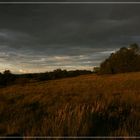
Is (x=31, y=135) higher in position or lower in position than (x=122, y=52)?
lower

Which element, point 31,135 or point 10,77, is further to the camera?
point 10,77

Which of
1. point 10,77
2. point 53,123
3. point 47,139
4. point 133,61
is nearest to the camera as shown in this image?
point 47,139

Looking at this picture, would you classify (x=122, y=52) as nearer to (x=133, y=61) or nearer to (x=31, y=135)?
(x=133, y=61)

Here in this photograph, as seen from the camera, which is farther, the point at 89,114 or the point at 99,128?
the point at 89,114

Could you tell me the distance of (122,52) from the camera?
56812 mm

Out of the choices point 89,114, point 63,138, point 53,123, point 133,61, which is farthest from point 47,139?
point 133,61

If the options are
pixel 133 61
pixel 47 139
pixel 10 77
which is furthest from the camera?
pixel 133 61

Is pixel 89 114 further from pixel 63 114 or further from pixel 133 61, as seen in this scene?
pixel 133 61

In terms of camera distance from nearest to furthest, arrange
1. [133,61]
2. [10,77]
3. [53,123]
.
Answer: [53,123] → [10,77] → [133,61]

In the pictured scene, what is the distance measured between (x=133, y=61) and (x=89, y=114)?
51.5 metres

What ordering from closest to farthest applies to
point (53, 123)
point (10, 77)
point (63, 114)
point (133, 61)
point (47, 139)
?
point (47, 139)
point (53, 123)
point (63, 114)
point (10, 77)
point (133, 61)

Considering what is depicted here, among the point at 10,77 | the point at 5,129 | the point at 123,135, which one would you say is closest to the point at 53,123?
the point at 5,129

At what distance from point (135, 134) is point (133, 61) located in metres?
52.5

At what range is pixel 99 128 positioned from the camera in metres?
4.94
